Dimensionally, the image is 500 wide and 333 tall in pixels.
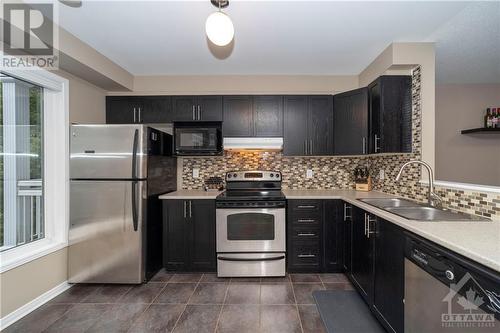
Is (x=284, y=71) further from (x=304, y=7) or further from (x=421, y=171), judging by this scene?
(x=421, y=171)

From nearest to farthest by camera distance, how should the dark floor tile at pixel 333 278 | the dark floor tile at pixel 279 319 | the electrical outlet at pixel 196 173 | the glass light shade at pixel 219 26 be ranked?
the glass light shade at pixel 219 26 → the dark floor tile at pixel 279 319 → the dark floor tile at pixel 333 278 → the electrical outlet at pixel 196 173

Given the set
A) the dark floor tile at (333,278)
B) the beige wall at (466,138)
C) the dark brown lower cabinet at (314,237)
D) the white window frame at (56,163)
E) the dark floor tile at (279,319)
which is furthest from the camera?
the beige wall at (466,138)

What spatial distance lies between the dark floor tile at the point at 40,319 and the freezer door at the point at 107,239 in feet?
1.13

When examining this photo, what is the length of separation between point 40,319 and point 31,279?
36 centimetres

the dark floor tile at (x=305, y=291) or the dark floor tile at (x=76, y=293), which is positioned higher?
the dark floor tile at (x=305, y=291)

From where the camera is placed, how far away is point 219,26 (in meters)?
1.56

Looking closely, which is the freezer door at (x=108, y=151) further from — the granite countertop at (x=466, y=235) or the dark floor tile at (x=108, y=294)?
the granite countertop at (x=466, y=235)

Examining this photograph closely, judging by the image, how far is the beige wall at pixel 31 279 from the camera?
190 cm

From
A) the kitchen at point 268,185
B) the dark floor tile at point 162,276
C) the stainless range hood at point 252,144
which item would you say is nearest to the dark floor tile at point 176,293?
the kitchen at point 268,185

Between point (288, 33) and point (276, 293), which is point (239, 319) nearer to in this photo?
point (276, 293)

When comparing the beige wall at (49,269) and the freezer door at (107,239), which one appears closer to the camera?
the beige wall at (49,269)

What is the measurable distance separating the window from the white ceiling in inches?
31.4

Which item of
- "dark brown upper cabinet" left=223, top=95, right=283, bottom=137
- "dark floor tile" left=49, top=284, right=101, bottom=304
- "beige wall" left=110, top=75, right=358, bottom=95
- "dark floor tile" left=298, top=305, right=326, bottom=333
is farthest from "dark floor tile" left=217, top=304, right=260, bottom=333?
"beige wall" left=110, top=75, right=358, bottom=95

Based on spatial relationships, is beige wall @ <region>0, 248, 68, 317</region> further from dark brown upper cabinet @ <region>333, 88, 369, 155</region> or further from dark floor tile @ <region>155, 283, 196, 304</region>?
dark brown upper cabinet @ <region>333, 88, 369, 155</region>
